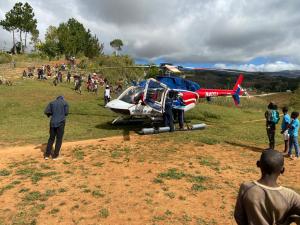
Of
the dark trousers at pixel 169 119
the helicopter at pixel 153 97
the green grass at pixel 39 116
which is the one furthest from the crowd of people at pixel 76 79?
the dark trousers at pixel 169 119

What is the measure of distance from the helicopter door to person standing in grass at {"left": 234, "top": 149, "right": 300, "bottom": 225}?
38.7ft

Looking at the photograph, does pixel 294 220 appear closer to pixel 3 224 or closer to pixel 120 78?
pixel 3 224

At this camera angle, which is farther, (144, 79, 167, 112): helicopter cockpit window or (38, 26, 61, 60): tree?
(38, 26, 61, 60): tree

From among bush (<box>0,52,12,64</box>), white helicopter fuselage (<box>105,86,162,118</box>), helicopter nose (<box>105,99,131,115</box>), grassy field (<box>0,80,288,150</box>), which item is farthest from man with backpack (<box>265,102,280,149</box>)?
bush (<box>0,52,12,64</box>)

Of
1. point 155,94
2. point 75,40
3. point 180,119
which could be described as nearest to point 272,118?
point 180,119

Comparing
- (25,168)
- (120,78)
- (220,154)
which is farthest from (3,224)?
(120,78)

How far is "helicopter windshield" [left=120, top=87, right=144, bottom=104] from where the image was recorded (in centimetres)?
1498

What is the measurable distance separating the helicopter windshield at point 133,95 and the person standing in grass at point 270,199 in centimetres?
1204

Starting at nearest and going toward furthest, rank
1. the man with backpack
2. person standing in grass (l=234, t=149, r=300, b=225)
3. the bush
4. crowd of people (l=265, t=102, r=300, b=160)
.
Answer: person standing in grass (l=234, t=149, r=300, b=225), crowd of people (l=265, t=102, r=300, b=160), the man with backpack, the bush

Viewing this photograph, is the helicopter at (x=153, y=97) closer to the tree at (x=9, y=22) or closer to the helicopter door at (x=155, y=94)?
the helicopter door at (x=155, y=94)

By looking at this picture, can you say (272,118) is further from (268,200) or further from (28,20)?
(28,20)

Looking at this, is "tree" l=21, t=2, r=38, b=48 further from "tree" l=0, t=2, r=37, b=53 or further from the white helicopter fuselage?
the white helicopter fuselage

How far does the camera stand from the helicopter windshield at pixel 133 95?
1498cm

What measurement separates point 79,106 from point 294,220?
21856 mm
